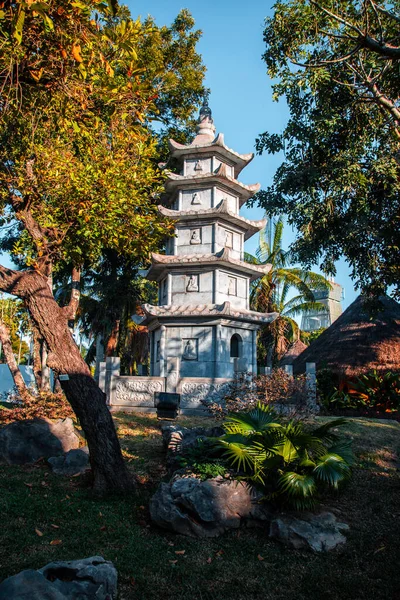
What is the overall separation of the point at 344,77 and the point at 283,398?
30.0 ft

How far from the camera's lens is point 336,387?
61.4ft

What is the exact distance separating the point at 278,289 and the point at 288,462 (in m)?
21.3

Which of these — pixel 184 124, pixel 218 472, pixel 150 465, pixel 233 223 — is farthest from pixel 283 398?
pixel 184 124

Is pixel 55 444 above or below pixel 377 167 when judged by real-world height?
below

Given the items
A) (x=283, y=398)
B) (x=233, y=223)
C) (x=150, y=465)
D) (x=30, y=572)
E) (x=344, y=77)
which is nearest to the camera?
(x=30, y=572)

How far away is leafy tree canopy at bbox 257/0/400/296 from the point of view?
39.2 feet

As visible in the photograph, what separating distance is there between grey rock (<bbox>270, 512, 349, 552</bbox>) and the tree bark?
236cm

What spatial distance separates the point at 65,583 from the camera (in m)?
3.31

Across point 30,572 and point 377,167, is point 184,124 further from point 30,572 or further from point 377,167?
point 30,572

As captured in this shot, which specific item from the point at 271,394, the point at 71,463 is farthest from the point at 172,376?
the point at 71,463

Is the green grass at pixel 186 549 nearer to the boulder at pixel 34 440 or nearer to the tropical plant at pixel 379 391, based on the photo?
the boulder at pixel 34 440

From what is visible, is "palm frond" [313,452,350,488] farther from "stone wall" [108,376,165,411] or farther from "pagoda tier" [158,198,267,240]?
"pagoda tier" [158,198,267,240]

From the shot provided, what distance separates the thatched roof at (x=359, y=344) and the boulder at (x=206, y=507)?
13.1 metres

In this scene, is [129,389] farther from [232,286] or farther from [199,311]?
[232,286]
